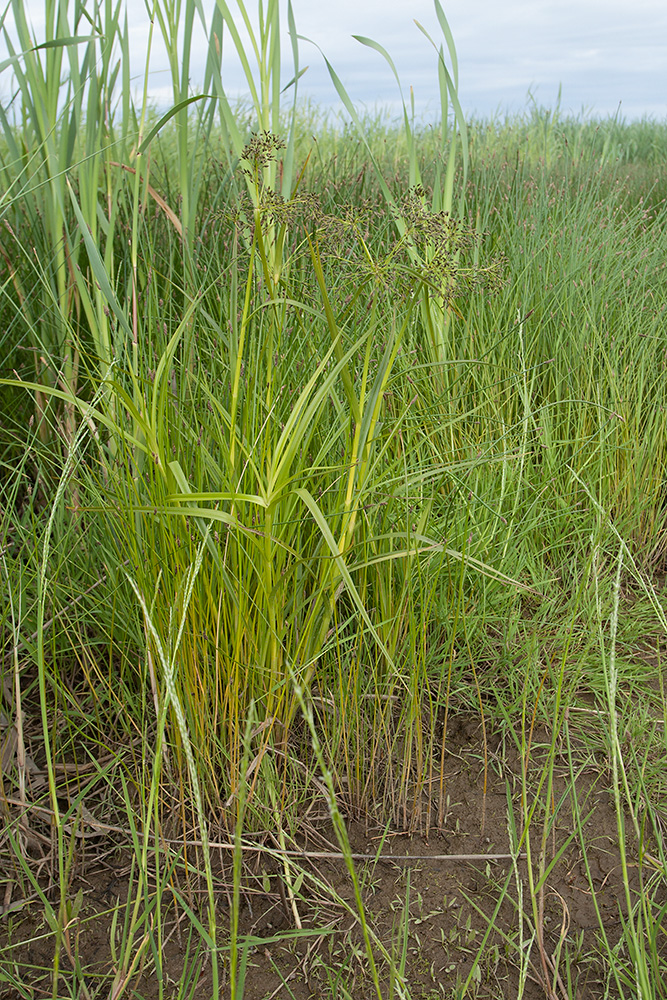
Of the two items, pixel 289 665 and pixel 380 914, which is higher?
pixel 289 665

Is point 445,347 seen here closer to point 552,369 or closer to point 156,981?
point 552,369

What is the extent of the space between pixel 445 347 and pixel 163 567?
4.27 ft

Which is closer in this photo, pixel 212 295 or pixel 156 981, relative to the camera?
pixel 156 981

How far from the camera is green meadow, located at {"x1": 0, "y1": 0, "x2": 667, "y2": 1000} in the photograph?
1.10m

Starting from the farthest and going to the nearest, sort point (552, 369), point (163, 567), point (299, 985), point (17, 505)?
point (552, 369)
point (17, 505)
point (163, 567)
point (299, 985)

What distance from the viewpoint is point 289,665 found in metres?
0.95

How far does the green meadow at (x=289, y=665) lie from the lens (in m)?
1.10

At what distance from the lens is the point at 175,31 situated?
5.82ft

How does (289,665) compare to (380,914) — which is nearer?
(289,665)

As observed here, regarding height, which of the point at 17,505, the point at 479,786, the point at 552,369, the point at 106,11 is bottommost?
the point at 479,786

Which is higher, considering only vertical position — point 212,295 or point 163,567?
point 212,295

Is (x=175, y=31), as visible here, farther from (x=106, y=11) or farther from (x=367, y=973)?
(x=367, y=973)

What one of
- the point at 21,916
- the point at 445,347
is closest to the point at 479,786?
the point at 21,916

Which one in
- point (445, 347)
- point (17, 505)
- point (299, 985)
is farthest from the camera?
point (445, 347)
